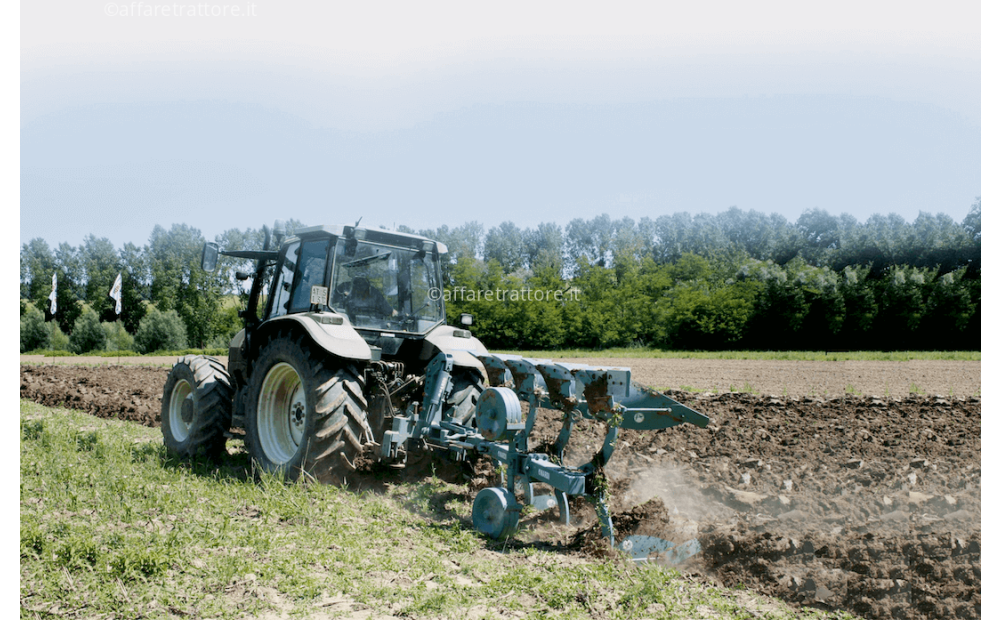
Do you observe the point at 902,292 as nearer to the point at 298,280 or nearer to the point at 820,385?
→ the point at 820,385

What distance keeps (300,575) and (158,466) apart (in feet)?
10.3

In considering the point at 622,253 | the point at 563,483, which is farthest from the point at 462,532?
the point at 622,253

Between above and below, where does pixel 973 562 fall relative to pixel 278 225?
below

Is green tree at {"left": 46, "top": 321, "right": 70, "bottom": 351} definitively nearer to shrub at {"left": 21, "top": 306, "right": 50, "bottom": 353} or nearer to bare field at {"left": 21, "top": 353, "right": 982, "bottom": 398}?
shrub at {"left": 21, "top": 306, "right": 50, "bottom": 353}

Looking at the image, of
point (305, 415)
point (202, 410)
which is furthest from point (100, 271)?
point (305, 415)

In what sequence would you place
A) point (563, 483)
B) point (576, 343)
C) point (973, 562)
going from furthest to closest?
point (576, 343) → point (563, 483) → point (973, 562)

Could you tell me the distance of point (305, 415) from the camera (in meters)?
5.06

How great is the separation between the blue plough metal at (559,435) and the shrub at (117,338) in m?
37.1

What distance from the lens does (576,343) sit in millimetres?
38000

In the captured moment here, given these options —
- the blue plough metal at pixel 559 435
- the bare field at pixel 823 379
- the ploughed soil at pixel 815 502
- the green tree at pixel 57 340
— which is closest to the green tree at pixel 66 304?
the green tree at pixel 57 340

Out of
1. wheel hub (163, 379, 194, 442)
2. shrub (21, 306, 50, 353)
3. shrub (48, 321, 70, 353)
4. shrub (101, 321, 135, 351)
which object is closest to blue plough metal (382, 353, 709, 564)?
wheel hub (163, 379, 194, 442)

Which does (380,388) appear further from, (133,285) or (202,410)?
(133,285)

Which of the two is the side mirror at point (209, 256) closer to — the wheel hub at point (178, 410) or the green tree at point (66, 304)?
the wheel hub at point (178, 410)

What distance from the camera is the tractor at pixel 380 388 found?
13.4ft
